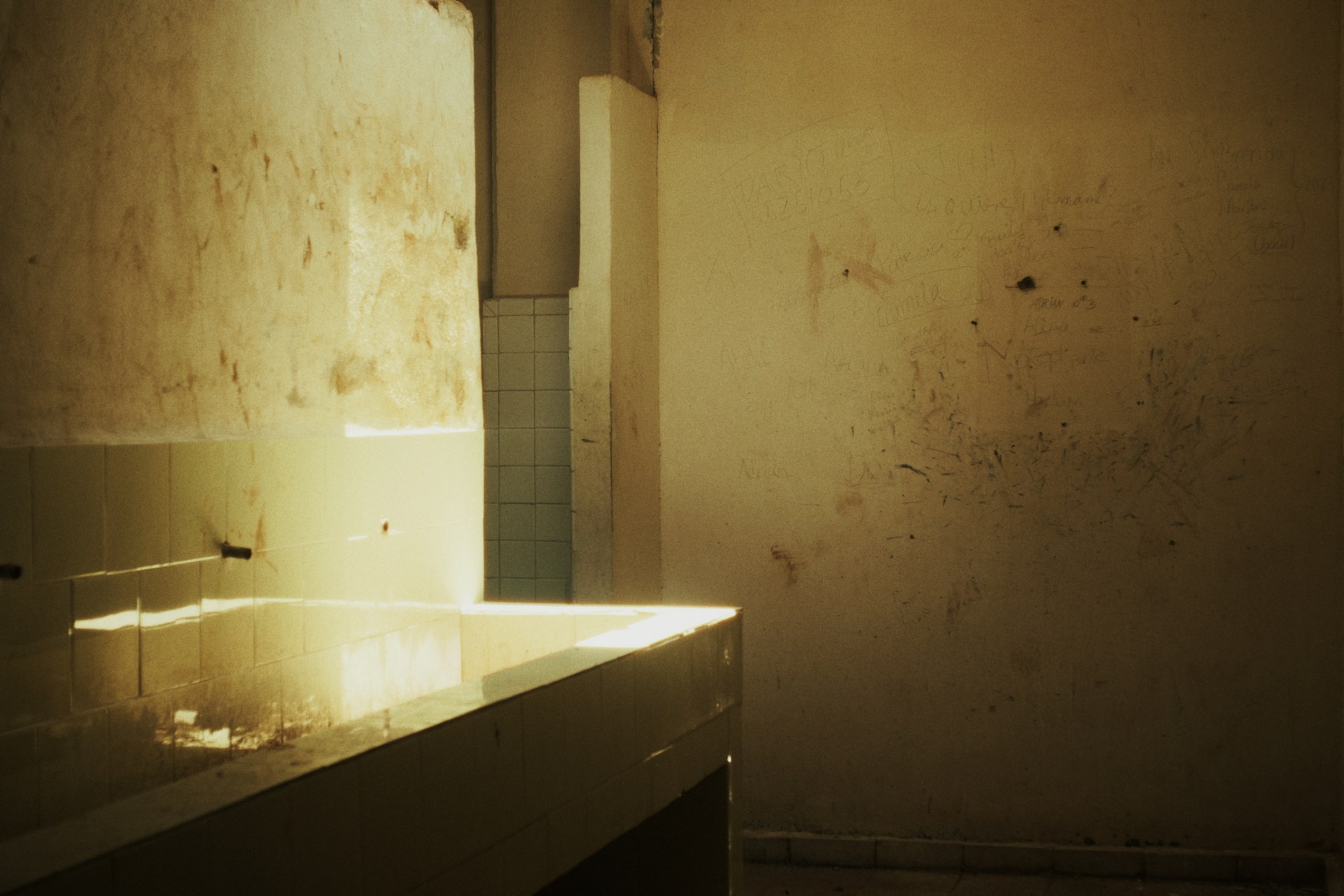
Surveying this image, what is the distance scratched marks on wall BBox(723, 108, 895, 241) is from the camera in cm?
438

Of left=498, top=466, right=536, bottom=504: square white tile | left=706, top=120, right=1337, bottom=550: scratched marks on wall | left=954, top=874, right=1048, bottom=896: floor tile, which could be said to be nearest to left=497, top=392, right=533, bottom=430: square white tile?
left=498, top=466, right=536, bottom=504: square white tile

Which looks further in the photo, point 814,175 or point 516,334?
point 516,334

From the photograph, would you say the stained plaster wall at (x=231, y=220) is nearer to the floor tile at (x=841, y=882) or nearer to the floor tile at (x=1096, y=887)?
the floor tile at (x=841, y=882)

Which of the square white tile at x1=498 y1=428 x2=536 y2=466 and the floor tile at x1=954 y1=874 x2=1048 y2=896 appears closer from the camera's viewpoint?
the floor tile at x1=954 y1=874 x2=1048 y2=896

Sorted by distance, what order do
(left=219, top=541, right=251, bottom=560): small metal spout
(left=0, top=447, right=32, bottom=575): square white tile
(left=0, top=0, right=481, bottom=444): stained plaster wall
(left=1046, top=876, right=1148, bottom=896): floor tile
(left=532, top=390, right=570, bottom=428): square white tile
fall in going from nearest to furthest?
(left=0, top=447, right=32, bottom=575): square white tile
(left=0, top=0, right=481, bottom=444): stained plaster wall
(left=219, top=541, right=251, bottom=560): small metal spout
(left=1046, top=876, right=1148, bottom=896): floor tile
(left=532, top=390, right=570, bottom=428): square white tile

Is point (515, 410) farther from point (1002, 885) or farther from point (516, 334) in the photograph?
point (1002, 885)

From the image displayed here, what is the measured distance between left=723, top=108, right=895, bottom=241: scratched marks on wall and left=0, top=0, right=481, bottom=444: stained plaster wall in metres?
1.63

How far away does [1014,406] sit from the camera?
429 cm

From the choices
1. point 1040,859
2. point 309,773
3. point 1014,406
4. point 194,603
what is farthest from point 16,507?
point 1040,859

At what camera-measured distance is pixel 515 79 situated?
193 inches

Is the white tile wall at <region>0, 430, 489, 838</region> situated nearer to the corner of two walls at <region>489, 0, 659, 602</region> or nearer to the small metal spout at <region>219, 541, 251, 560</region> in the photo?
the small metal spout at <region>219, 541, 251, 560</region>

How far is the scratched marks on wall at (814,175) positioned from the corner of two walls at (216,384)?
168 cm

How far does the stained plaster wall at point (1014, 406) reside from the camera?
13.5ft

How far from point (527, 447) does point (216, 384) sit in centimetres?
254
